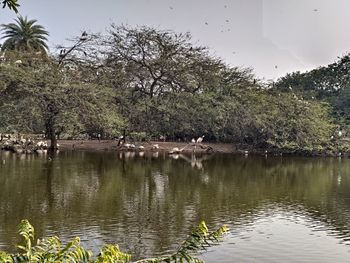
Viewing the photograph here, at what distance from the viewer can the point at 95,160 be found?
80.1 feet

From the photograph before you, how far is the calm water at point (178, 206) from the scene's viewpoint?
31.2 feet

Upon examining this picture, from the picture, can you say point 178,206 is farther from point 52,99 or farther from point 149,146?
point 149,146

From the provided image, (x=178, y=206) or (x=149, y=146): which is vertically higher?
(x=149, y=146)

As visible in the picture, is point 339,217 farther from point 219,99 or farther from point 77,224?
point 219,99

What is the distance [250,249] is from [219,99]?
2564 centimetres

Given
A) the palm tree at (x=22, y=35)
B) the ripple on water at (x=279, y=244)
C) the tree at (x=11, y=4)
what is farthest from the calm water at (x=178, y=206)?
the palm tree at (x=22, y=35)

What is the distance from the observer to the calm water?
375 inches

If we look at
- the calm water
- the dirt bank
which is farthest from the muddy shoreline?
the calm water

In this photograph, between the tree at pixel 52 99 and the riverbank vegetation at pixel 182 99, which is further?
the riverbank vegetation at pixel 182 99

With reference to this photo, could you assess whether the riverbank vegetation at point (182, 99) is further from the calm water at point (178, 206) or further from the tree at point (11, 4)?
the tree at point (11, 4)

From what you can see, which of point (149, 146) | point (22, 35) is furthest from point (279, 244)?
point (22, 35)

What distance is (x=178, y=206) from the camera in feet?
43.9

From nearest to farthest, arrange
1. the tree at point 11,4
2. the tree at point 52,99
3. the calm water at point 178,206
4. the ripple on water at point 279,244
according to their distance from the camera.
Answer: the tree at point 11,4
the ripple on water at point 279,244
the calm water at point 178,206
the tree at point 52,99

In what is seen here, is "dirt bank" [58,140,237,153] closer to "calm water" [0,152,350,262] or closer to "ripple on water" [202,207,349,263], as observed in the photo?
"calm water" [0,152,350,262]
